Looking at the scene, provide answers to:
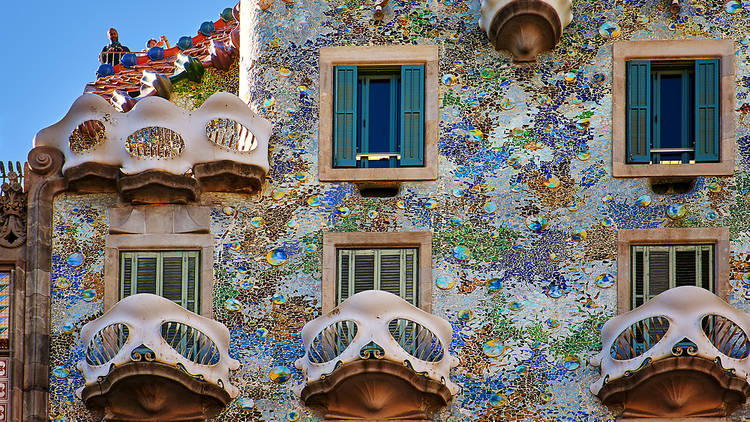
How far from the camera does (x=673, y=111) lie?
29.4m

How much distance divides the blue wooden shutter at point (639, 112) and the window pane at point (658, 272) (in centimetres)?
134

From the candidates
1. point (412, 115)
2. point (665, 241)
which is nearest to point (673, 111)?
point (665, 241)

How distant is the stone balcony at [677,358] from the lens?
2703 cm

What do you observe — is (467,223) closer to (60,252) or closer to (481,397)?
(481,397)

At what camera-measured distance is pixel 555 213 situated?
94.7ft

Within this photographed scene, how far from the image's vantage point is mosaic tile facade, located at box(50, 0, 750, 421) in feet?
92.4

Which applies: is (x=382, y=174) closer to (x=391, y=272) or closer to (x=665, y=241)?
(x=391, y=272)

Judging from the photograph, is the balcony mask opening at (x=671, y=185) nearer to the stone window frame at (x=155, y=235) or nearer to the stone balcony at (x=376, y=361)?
the stone balcony at (x=376, y=361)

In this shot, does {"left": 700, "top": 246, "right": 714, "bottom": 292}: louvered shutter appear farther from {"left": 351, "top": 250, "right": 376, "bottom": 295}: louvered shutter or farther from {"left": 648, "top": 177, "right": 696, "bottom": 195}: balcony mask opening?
{"left": 351, "top": 250, "right": 376, "bottom": 295}: louvered shutter

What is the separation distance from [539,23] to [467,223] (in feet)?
9.90

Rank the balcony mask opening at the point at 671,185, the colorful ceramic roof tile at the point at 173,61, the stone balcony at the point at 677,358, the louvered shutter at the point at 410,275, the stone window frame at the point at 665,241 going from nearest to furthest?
1. the stone balcony at the point at 677,358
2. the stone window frame at the point at 665,241
3. the louvered shutter at the point at 410,275
4. the balcony mask opening at the point at 671,185
5. the colorful ceramic roof tile at the point at 173,61

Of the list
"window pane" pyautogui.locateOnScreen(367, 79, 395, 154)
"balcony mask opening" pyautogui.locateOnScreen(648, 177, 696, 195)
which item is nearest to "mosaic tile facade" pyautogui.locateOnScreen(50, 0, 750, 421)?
"balcony mask opening" pyautogui.locateOnScreen(648, 177, 696, 195)

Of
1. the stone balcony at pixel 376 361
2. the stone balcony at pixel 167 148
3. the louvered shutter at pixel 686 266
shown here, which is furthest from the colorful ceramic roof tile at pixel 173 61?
the louvered shutter at pixel 686 266

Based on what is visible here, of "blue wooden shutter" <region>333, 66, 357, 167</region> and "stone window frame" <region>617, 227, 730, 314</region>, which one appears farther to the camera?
"blue wooden shutter" <region>333, 66, 357, 167</region>
